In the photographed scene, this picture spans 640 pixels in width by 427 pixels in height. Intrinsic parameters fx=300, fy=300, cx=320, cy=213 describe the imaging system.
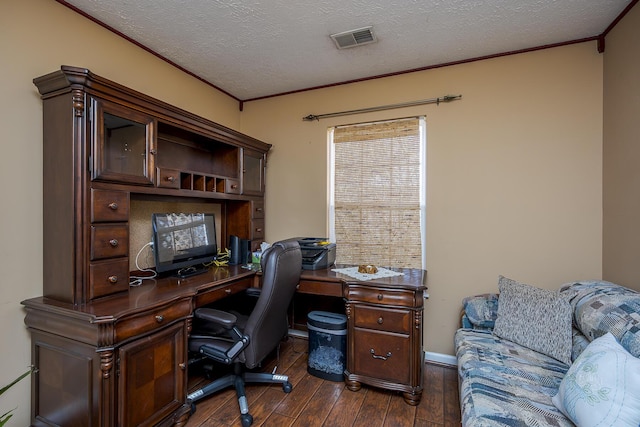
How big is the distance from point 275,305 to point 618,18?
2921 millimetres

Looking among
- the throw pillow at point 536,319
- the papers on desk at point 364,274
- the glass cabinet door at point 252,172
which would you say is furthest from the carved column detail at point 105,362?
the throw pillow at point 536,319

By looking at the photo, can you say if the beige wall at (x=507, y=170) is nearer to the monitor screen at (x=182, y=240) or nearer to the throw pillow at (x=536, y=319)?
the throw pillow at (x=536, y=319)

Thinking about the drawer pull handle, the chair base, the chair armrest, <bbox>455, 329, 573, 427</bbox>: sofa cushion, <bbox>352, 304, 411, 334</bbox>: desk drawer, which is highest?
the chair armrest

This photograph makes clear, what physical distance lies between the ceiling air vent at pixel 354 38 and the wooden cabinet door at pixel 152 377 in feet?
7.28

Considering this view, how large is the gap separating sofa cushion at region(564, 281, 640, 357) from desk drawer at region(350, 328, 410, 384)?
3.27 feet

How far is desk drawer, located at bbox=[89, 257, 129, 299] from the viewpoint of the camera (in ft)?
5.37

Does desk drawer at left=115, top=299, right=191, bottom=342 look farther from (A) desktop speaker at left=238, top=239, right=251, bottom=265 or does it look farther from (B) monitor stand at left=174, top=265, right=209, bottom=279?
(A) desktop speaker at left=238, top=239, right=251, bottom=265

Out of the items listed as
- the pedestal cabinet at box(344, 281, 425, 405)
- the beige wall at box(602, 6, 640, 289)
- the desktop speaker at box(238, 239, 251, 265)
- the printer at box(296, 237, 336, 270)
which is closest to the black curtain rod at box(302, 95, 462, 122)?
the beige wall at box(602, 6, 640, 289)

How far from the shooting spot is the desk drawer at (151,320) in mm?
1485

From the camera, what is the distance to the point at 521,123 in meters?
2.39

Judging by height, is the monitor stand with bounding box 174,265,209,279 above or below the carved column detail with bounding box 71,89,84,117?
below

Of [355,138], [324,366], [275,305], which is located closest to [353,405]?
[324,366]

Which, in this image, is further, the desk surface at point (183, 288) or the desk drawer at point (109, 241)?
the desk drawer at point (109, 241)

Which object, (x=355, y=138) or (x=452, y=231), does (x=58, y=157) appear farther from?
(x=452, y=231)
